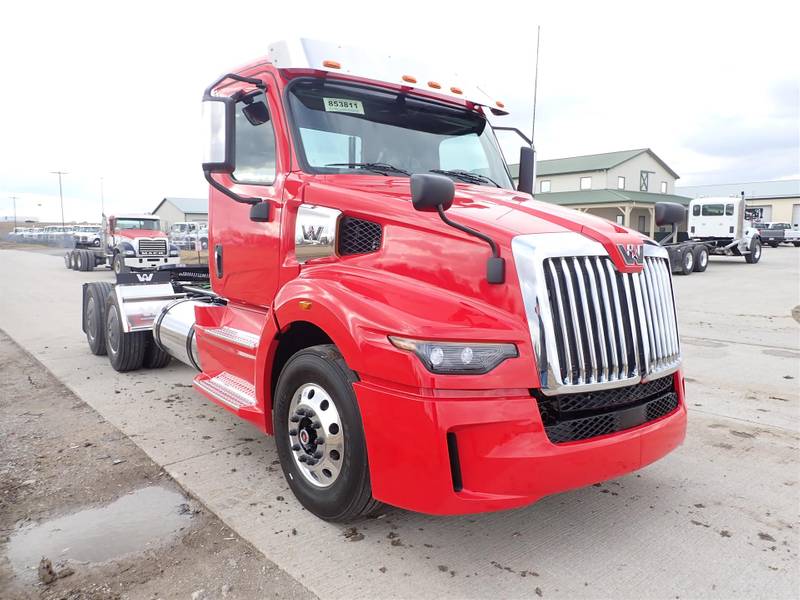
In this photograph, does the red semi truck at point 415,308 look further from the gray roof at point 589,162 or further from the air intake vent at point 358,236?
the gray roof at point 589,162

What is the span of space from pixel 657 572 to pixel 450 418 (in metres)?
1.28

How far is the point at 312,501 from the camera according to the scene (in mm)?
3170

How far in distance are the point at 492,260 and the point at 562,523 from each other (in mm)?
1586

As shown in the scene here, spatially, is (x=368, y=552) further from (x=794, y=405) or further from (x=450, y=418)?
(x=794, y=405)

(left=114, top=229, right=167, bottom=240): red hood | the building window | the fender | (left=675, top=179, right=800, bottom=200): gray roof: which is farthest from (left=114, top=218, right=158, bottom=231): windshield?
(left=675, top=179, right=800, bottom=200): gray roof

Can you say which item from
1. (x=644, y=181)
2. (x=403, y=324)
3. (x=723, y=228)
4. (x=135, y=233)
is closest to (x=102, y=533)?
(x=403, y=324)

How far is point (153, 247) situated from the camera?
2145cm

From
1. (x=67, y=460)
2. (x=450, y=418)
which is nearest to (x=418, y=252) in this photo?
(x=450, y=418)

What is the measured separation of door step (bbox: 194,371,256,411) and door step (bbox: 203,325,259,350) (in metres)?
0.26

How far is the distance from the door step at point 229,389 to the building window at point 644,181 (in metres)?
42.6

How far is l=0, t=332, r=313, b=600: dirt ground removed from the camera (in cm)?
262

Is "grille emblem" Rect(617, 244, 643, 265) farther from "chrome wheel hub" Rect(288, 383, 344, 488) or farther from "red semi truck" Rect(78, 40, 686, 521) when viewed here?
"chrome wheel hub" Rect(288, 383, 344, 488)

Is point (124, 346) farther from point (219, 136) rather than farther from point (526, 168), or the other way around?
point (526, 168)

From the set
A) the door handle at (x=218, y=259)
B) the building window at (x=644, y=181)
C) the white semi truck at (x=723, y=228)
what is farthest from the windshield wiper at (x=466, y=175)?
the building window at (x=644, y=181)
